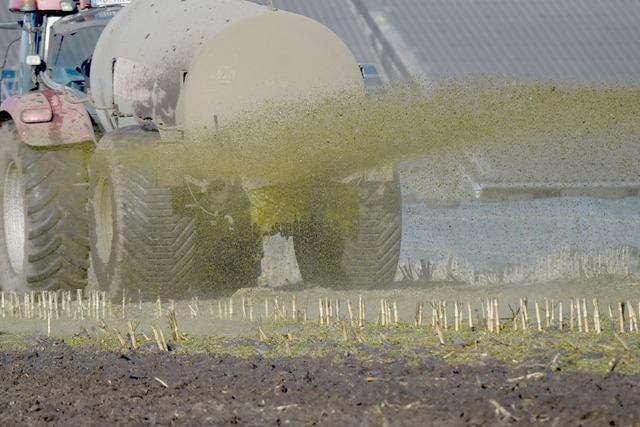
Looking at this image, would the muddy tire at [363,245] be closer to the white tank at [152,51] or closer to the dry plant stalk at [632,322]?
the white tank at [152,51]

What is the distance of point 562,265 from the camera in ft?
36.2

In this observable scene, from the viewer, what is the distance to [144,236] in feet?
32.4

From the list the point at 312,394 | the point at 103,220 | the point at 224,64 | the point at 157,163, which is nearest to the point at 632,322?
the point at 312,394

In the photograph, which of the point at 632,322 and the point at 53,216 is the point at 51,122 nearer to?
the point at 53,216

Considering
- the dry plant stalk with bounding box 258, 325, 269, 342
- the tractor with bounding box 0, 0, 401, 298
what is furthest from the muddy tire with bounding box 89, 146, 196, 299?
the dry plant stalk with bounding box 258, 325, 269, 342

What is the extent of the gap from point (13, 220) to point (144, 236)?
2.25 m

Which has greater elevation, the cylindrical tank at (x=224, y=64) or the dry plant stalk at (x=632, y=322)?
the cylindrical tank at (x=224, y=64)

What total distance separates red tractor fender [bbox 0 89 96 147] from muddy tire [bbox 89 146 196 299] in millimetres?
543

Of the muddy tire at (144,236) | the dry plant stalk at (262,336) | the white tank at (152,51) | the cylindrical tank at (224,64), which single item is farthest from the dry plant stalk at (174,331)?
the white tank at (152,51)

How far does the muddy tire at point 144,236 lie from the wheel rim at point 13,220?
5.20 feet

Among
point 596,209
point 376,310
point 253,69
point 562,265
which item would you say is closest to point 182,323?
point 376,310

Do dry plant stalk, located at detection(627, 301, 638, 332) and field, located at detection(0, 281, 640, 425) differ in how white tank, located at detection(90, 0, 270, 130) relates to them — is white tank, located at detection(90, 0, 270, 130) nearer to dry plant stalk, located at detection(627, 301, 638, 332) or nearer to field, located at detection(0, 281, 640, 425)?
field, located at detection(0, 281, 640, 425)

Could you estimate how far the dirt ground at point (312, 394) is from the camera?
5.27 m

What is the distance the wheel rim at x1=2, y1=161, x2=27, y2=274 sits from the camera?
37.9 feet
